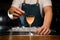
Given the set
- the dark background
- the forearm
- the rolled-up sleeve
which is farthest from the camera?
the dark background

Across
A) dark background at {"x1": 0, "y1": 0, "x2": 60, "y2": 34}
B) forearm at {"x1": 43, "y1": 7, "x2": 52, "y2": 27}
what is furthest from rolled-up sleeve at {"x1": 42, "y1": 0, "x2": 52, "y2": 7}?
dark background at {"x1": 0, "y1": 0, "x2": 60, "y2": 34}

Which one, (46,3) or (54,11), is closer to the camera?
(46,3)

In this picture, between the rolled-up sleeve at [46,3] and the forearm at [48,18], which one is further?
the rolled-up sleeve at [46,3]

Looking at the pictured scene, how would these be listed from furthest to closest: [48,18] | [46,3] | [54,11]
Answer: [54,11] < [46,3] < [48,18]

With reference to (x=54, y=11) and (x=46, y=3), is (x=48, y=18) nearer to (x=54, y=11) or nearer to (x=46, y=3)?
(x=46, y=3)

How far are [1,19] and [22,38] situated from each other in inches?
45.8

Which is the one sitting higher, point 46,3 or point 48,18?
point 46,3

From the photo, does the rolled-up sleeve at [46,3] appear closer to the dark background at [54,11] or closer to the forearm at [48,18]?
the forearm at [48,18]

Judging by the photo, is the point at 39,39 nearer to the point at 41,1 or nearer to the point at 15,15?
the point at 15,15

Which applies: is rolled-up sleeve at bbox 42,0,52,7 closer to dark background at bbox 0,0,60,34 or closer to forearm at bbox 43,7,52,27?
forearm at bbox 43,7,52,27

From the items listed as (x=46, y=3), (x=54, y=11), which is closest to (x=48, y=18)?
(x=46, y=3)

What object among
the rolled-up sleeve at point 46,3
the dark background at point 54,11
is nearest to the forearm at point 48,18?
the rolled-up sleeve at point 46,3

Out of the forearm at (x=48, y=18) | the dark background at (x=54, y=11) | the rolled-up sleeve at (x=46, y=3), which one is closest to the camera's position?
the forearm at (x=48, y=18)

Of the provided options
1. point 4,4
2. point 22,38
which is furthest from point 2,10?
point 22,38
